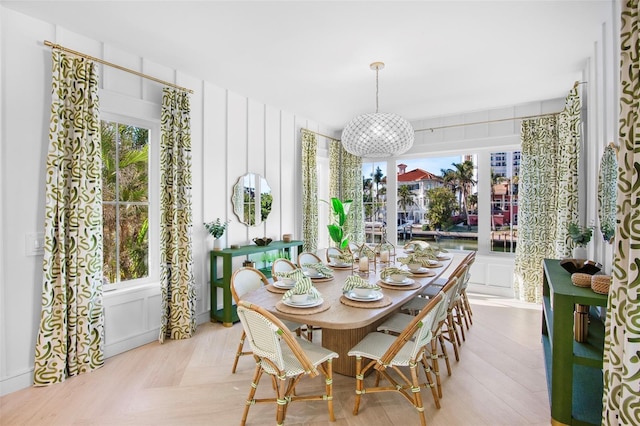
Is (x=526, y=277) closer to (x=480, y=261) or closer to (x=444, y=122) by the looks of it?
(x=480, y=261)

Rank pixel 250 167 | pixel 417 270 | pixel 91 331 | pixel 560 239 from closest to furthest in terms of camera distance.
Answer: pixel 91 331 < pixel 417 270 < pixel 560 239 < pixel 250 167

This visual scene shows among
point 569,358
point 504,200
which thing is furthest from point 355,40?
point 504,200

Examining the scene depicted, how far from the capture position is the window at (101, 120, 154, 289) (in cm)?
317

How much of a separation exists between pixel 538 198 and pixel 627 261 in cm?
368

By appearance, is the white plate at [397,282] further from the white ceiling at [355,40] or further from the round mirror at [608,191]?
the white ceiling at [355,40]

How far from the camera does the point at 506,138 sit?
4.91m

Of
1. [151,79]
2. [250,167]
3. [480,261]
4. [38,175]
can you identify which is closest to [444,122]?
[480,261]

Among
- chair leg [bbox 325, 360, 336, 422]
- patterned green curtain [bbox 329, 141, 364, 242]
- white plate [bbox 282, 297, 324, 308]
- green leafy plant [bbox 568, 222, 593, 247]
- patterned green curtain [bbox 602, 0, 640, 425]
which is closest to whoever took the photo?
patterned green curtain [bbox 602, 0, 640, 425]

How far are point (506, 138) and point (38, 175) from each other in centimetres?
546

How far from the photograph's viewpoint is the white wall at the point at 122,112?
96.0 inches

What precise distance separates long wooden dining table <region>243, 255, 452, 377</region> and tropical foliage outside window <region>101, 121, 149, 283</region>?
1566 mm

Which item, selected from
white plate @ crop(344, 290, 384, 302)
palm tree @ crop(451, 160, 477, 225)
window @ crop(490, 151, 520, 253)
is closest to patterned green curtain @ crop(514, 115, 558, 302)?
window @ crop(490, 151, 520, 253)

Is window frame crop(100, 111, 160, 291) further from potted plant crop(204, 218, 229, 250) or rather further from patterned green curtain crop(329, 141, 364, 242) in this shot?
patterned green curtain crop(329, 141, 364, 242)

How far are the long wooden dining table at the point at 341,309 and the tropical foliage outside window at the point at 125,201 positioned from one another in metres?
1.57
